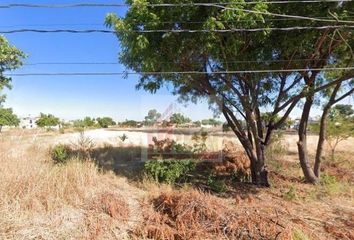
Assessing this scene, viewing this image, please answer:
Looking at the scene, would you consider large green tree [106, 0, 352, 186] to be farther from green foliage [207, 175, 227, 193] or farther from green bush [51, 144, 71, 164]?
green bush [51, 144, 71, 164]

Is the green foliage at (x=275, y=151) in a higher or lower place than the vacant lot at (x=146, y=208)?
higher

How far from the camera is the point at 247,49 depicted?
812 cm

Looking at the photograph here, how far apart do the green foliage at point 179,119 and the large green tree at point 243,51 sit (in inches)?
69.9

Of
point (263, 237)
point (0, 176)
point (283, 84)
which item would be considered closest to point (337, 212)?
point (263, 237)

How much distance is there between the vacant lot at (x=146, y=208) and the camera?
557 centimetres

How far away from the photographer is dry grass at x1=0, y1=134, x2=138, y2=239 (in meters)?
5.51

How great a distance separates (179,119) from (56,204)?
251 inches

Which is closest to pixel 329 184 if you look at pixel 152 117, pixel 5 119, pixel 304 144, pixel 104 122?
pixel 304 144

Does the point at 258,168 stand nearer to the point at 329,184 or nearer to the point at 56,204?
the point at 329,184

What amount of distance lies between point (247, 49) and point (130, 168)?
201 inches

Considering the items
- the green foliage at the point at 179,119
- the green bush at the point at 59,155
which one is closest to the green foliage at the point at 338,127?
the green foliage at the point at 179,119

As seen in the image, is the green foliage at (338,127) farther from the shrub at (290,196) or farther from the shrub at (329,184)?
the shrub at (290,196)

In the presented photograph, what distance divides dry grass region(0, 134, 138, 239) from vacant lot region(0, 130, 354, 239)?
16 millimetres

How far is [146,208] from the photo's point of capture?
6699 mm
